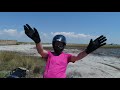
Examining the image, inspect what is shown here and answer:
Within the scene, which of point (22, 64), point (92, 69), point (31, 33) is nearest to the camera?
point (31, 33)

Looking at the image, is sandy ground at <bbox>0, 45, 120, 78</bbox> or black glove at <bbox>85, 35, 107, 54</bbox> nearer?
black glove at <bbox>85, 35, 107, 54</bbox>

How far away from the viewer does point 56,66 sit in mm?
3084

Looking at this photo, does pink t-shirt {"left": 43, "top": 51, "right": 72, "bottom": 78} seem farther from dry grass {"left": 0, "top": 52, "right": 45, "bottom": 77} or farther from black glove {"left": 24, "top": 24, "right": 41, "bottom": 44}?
dry grass {"left": 0, "top": 52, "right": 45, "bottom": 77}

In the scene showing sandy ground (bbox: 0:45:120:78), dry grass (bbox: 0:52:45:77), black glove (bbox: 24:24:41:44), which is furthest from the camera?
dry grass (bbox: 0:52:45:77)

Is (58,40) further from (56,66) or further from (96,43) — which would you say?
(96,43)

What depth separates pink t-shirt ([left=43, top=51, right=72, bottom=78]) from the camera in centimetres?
305

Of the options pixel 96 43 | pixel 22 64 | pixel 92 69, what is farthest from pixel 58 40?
pixel 22 64

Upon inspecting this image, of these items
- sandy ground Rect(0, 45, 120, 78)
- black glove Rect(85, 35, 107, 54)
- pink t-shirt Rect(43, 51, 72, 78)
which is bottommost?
sandy ground Rect(0, 45, 120, 78)

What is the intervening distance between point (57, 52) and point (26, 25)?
17.9 inches

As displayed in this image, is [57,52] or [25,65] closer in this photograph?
[57,52]

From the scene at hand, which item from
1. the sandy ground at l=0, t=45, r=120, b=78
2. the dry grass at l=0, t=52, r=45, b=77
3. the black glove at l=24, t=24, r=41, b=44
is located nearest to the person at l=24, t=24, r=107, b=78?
the black glove at l=24, t=24, r=41, b=44
